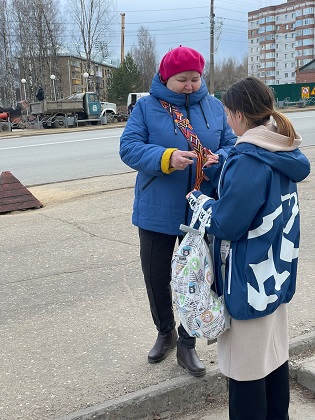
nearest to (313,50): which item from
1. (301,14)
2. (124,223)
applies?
(301,14)

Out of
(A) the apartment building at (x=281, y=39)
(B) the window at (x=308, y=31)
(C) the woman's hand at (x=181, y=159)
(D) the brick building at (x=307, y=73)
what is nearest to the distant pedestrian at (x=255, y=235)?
(C) the woman's hand at (x=181, y=159)

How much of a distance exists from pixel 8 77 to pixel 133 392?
5898 cm

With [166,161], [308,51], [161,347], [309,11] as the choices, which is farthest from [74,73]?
[166,161]

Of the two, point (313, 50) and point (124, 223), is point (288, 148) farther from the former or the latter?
point (313, 50)

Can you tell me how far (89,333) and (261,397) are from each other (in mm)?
1611

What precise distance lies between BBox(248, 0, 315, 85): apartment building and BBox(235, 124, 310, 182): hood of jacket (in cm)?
11886

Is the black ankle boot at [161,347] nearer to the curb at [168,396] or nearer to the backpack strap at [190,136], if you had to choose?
the curb at [168,396]

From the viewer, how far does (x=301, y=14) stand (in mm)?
113938

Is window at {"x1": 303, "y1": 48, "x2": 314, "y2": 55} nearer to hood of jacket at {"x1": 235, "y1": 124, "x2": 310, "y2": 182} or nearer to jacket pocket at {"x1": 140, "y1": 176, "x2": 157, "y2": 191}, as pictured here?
jacket pocket at {"x1": 140, "y1": 176, "x2": 157, "y2": 191}

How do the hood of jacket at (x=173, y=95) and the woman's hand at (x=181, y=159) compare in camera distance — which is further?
the hood of jacket at (x=173, y=95)

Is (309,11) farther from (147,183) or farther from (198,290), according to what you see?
(198,290)

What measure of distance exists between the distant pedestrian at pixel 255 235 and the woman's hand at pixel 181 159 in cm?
28

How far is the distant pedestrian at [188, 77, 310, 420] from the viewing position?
2.15 meters

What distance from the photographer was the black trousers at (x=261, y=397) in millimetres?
2359
